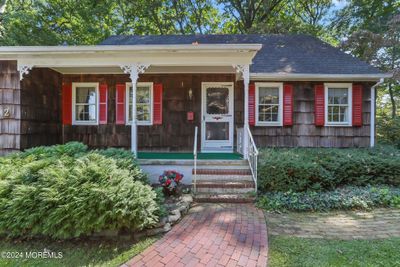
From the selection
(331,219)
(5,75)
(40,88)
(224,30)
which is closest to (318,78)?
(331,219)

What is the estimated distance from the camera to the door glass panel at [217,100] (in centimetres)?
777

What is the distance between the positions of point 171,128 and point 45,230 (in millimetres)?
5005

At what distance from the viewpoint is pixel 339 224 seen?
3877 millimetres

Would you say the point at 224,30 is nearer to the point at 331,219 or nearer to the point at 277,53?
the point at 277,53

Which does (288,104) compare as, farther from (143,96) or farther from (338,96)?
(143,96)

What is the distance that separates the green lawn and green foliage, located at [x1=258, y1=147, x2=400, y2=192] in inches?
69.5

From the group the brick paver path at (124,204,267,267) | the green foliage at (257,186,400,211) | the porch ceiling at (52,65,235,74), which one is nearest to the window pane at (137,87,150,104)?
the porch ceiling at (52,65,235,74)

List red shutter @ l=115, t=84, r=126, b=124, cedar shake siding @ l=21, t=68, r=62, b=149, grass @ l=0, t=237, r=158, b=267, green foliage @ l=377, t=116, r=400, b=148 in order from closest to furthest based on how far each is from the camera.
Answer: grass @ l=0, t=237, r=158, b=267
cedar shake siding @ l=21, t=68, r=62, b=149
red shutter @ l=115, t=84, r=126, b=124
green foliage @ l=377, t=116, r=400, b=148

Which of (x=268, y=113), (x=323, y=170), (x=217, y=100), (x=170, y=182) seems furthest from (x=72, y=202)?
(x=268, y=113)

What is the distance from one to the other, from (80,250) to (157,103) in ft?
17.2

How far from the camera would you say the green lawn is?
275cm

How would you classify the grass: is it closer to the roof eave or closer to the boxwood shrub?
the boxwood shrub

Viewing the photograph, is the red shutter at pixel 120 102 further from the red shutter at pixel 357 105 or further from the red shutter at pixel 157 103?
the red shutter at pixel 357 105

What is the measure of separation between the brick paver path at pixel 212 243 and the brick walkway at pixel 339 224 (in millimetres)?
327
